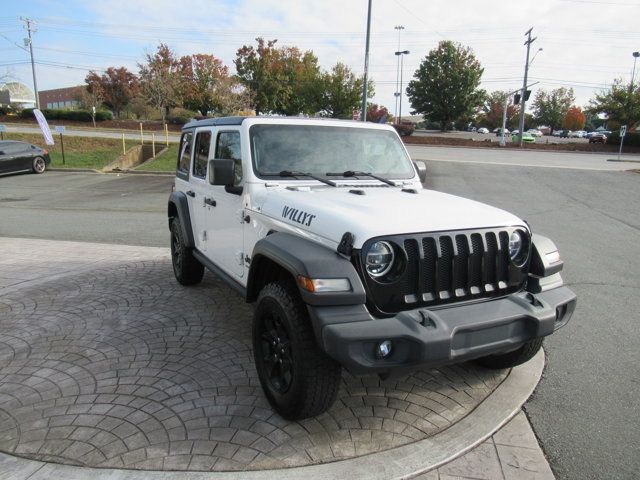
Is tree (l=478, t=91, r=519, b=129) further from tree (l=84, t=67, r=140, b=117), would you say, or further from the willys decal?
the willys decal

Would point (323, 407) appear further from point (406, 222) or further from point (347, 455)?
point (406, 222)

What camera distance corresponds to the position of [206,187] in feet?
15.3

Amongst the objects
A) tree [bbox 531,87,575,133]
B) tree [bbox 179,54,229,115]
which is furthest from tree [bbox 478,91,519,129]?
tree [bbox 179,54,229,115]

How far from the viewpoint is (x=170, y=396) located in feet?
10.8

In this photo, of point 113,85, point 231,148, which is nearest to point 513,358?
point 231,148

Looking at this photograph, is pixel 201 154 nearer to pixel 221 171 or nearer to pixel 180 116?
pixel 221 171

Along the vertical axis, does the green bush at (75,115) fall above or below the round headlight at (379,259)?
above

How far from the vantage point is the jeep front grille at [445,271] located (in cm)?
276

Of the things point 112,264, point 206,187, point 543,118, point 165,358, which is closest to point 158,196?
point 112,264

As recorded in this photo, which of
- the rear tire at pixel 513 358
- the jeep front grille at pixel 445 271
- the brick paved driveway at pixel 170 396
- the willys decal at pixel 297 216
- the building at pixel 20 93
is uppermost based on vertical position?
the building at pixel 20 93

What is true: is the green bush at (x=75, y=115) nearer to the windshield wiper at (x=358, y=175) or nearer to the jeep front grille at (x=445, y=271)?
the windshield wiper at (x=358, y=175)

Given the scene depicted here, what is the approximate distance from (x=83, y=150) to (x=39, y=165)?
5.44 m

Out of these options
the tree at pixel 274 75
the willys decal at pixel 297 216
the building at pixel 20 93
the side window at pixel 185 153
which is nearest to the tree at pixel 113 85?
the tree at pixel 274 75

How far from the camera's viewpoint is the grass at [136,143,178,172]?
21.2m
